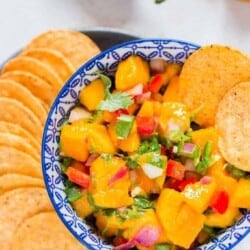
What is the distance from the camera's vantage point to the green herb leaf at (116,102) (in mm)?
1729

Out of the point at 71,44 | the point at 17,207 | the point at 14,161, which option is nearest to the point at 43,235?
the point at 17,207

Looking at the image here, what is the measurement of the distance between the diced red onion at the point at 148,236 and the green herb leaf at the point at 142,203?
0.18 feet

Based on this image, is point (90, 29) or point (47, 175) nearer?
point (47, 175)

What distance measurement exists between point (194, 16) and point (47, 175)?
0.77 meters

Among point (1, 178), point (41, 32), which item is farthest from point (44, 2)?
point (1, 178)

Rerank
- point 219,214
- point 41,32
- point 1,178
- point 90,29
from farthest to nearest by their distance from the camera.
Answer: point 41,32
point 90,29
point 1,178
point 219,214

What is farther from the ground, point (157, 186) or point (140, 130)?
point (140, 130)

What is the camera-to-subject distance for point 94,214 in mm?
1809

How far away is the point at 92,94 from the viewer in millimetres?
1798

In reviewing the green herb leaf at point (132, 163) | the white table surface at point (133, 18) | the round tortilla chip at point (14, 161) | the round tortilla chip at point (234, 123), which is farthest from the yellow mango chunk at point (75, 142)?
the white table surface at point (133, 18)

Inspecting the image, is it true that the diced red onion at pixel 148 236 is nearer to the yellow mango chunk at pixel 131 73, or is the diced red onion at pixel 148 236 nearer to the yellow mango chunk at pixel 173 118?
the yellow mango chunk at pixel 173 118

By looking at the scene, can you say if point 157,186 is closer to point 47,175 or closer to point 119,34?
point 47,175

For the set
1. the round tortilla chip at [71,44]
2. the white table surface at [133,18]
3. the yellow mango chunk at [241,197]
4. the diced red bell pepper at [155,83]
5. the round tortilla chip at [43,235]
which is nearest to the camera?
the yellow mango chunk at [241,197]

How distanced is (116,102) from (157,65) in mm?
151
